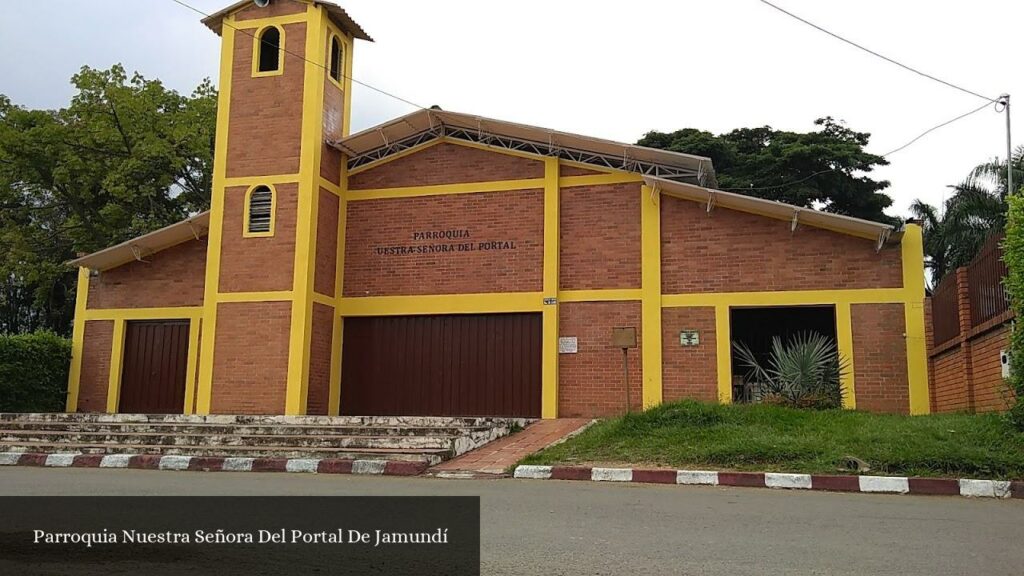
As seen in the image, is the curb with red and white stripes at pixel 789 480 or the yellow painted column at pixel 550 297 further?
the yellow painted column at pixel 550 297

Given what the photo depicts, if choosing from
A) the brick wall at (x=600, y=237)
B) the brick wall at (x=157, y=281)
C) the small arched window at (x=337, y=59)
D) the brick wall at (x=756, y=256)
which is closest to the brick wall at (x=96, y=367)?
the brick wall at (x=157, y=281)

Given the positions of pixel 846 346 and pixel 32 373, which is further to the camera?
pixel 32 373

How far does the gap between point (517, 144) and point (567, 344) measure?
4.31 meters

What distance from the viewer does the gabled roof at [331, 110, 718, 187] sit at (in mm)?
16328

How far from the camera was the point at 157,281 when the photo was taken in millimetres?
19344

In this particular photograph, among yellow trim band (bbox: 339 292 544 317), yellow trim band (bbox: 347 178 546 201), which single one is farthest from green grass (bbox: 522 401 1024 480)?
yellow trim band (bbox: 347 178 546 201)

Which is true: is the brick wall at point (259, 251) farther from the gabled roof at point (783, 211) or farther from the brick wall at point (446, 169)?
the gabled roof at point (783, 211)

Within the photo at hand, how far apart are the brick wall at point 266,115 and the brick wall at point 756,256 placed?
772 centimetres

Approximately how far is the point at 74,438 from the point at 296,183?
630 centimetres

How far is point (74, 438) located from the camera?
13.9 m

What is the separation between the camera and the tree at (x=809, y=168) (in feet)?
97.3

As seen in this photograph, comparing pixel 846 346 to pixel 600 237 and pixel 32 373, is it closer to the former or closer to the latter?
pixel 600 237

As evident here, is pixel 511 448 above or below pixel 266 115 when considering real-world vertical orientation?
below

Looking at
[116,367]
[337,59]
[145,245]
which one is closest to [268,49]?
[337,59]
